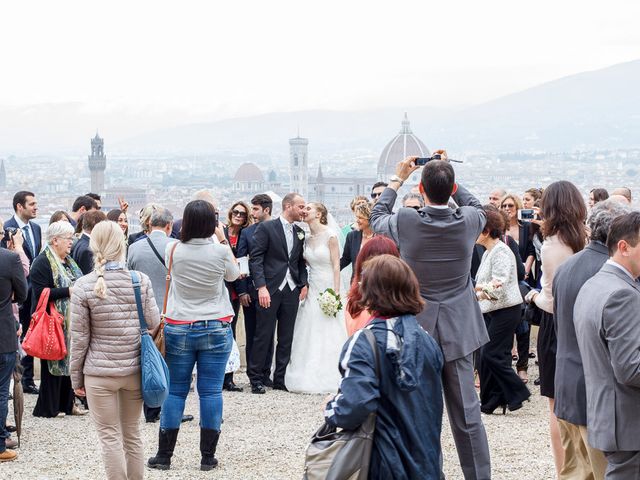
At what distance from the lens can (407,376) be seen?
344cm

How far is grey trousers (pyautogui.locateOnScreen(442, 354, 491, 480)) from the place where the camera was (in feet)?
16.3

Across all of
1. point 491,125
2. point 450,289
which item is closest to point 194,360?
point 450,289

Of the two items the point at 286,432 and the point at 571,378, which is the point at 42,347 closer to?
the point at 286,432

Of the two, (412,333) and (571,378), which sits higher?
(412,333)

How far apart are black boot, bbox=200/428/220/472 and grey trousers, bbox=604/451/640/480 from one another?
3.06 m

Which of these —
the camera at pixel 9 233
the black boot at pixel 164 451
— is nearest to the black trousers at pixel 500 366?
the black boot at pixel 164 451

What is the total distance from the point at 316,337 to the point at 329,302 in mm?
427

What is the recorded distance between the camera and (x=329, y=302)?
904cm

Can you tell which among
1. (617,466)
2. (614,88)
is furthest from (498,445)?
(614,88)

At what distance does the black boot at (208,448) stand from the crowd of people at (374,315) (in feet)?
0.04

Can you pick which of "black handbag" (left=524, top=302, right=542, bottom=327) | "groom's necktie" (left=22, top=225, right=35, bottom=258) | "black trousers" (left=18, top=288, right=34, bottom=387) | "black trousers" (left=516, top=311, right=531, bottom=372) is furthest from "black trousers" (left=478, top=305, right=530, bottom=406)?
"groom's necktie" (left=22, top=225, right=35, bottom=258)

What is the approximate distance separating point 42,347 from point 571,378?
171 inches

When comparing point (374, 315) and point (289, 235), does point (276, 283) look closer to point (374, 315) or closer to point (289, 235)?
point (289, 235)

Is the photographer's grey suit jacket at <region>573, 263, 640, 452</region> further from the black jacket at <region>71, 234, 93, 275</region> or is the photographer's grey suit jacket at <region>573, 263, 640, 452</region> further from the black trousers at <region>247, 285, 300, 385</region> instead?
the black trousers at <region>247, 285, 300, 385</region>
